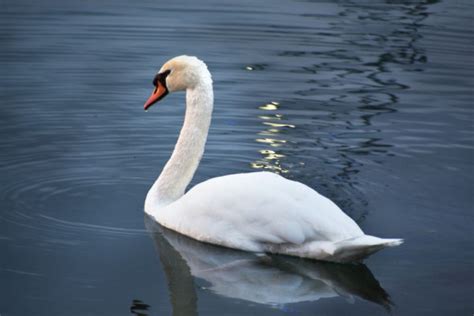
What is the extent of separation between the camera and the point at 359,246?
6.98m

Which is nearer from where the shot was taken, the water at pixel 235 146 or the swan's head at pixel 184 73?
the water at pixel 235 146

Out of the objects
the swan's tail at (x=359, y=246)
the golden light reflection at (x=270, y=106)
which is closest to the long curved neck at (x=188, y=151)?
the swan's tail at (x=359, y=246)

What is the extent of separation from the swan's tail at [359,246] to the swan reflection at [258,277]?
128 mm

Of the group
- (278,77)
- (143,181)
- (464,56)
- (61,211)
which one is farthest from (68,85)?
(464,56)

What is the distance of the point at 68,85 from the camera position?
12.5 m

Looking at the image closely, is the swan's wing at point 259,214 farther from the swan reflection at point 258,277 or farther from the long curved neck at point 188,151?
the long curved neck at point 188,151

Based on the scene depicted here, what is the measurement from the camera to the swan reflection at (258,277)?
22.6ft

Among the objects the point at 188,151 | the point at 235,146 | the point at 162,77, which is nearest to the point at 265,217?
the point at 188,151

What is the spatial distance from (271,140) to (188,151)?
1.92 meters

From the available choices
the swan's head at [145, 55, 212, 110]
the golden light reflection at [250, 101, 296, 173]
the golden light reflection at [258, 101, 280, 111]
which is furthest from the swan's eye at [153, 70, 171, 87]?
the golden light reflection at [258, 101, 280, 111]

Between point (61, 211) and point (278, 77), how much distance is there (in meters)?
5.53

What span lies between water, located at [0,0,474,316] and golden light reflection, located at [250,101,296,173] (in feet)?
0.11

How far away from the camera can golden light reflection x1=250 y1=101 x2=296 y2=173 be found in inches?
375

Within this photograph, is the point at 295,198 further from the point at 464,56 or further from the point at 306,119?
the point at 464,56
